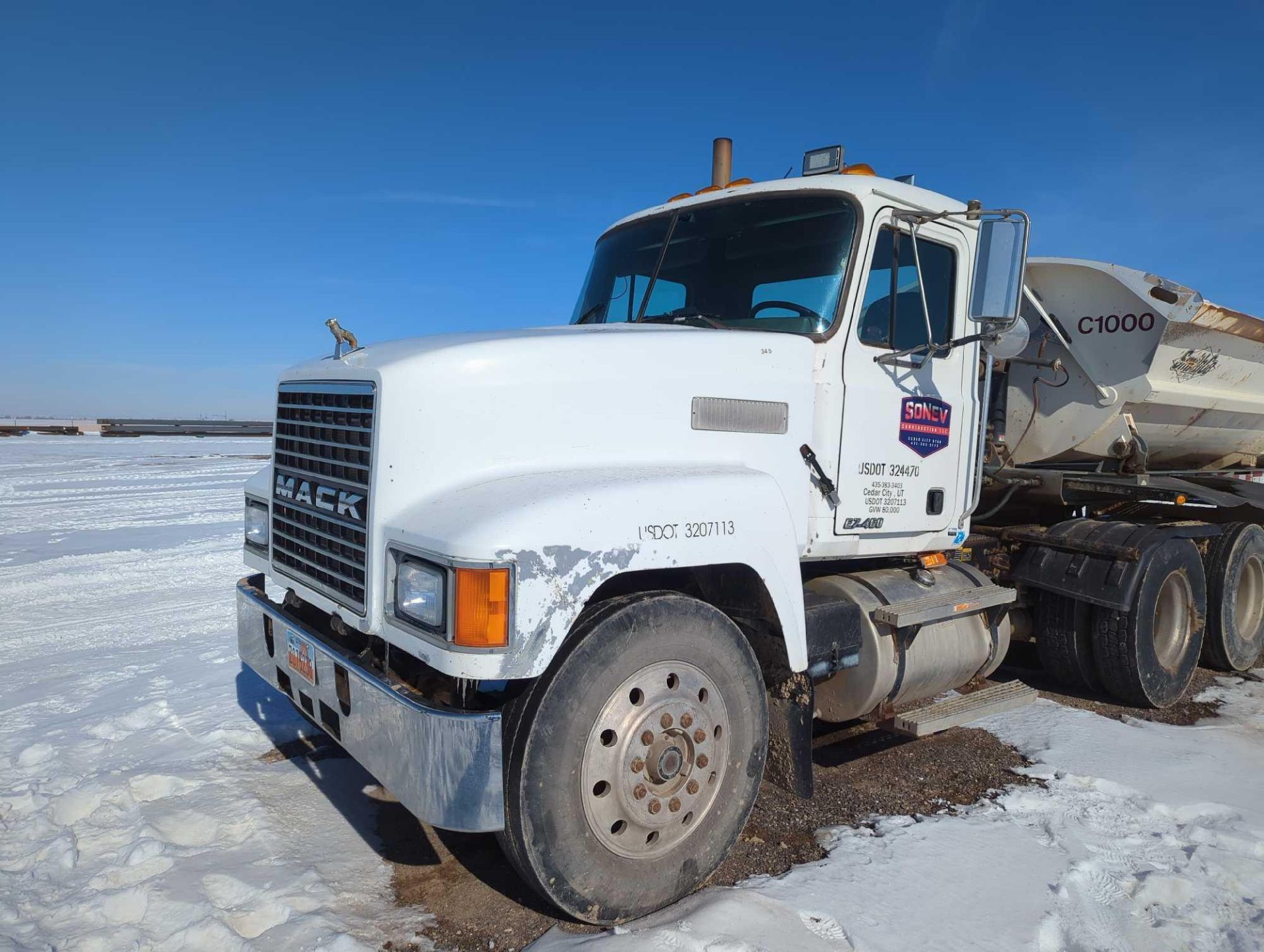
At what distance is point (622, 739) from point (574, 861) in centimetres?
41

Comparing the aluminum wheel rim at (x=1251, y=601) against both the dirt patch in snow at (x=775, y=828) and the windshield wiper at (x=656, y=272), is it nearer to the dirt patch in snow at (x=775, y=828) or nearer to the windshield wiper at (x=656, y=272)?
the dirt patch in snow at (x=775, y=828)

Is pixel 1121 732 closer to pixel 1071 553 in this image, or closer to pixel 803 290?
pixel 1071 553

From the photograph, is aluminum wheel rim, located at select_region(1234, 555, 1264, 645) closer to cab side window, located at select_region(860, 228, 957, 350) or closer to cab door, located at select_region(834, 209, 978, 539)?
cab door, located at select_region(834, 209, 978, 539)

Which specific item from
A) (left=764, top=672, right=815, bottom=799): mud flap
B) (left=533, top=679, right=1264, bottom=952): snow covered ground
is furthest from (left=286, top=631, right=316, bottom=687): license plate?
A: (left=764, top=672, right=815, bottom=799): mud flap

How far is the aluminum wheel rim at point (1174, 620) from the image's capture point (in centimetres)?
584

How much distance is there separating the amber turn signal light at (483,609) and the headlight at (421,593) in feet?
0.29

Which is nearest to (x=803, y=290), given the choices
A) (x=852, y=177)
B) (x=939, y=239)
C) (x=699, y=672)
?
(x=852, y=177)

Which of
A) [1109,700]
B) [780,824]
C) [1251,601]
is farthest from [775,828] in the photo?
[1251,601]

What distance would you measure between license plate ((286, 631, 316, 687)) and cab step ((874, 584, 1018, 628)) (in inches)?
97.4

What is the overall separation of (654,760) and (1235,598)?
18.9 feet

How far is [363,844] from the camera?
347 centimetres

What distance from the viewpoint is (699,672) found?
309 centimetres

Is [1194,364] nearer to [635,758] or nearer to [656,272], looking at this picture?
[656,272]

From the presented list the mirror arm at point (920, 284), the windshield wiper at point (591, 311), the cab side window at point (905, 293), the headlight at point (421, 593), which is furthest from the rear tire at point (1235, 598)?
the headlight at point (421, 593)
